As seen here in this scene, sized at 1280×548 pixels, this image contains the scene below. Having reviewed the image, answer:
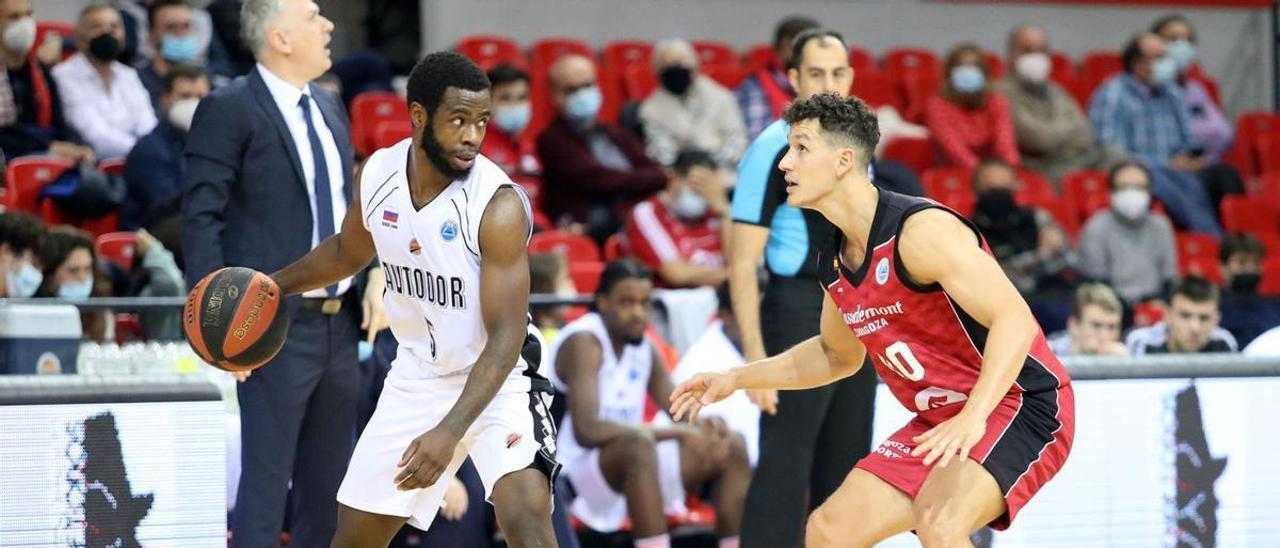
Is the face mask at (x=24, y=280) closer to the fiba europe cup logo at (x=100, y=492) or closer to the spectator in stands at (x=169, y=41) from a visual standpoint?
the fiba europe cup logo at (x=100, y=492)

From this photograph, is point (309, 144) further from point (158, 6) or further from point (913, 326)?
point (158, 6)

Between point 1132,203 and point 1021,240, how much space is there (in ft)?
3.71

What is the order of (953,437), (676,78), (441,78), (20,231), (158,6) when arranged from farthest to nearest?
(676,78) → (158,6) → (20,231) → (441,78) → (953,437)

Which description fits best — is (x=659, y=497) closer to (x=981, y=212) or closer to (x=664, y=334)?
(x=664, y=334)

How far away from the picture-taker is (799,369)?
15.9 ft

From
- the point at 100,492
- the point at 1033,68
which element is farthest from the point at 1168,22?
the point at 100,492

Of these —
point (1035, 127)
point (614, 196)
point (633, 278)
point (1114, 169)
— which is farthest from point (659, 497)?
point (1035, 127)

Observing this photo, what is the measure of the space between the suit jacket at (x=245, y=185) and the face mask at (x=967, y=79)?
736cm

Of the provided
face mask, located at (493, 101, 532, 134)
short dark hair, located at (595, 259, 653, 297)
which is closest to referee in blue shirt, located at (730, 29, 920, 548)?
short dark hair, located at (595, 259, 653, 297)

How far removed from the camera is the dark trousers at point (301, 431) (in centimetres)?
514

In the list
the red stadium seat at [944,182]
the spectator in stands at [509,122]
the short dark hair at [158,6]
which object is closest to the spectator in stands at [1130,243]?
the red stadium seat at [944,182]

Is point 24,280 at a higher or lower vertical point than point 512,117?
lower

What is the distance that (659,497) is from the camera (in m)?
7.01

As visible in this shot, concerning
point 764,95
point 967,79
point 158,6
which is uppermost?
point 158,6
